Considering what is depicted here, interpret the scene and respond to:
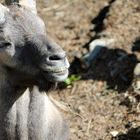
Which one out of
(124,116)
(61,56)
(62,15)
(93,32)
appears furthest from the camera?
(62,15)

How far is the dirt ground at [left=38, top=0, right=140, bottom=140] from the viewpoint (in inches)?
267

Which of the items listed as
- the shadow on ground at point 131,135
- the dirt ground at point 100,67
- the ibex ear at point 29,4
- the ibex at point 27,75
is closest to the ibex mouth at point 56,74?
the ibex at point 27,75

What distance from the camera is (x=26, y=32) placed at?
17.0 feet

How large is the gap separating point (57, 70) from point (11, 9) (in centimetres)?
76

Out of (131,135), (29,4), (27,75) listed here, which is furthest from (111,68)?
(27,75)

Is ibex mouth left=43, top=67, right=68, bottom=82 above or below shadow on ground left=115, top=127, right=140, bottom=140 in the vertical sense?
above

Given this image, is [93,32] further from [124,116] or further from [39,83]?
[39,83]

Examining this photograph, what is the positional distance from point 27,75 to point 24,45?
26 cm

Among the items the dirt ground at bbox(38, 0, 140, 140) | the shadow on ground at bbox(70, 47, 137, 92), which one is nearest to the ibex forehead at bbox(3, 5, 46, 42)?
the dirt ground at bbox(38, 0, 140, 140)

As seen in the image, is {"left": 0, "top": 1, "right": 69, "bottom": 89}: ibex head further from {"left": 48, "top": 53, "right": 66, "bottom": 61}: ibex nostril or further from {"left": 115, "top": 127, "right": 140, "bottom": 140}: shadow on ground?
{"left": 115, "top": 127, "right": 140, "bottom": 140}: shadow on ground

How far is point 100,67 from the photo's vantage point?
7723mm

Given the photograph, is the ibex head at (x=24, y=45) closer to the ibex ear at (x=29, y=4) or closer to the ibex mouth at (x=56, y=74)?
the ibex mouth at (x=56, y=74)

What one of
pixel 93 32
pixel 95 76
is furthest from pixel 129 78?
pixel 93 32

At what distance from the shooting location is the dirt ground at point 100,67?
678 centimetres
